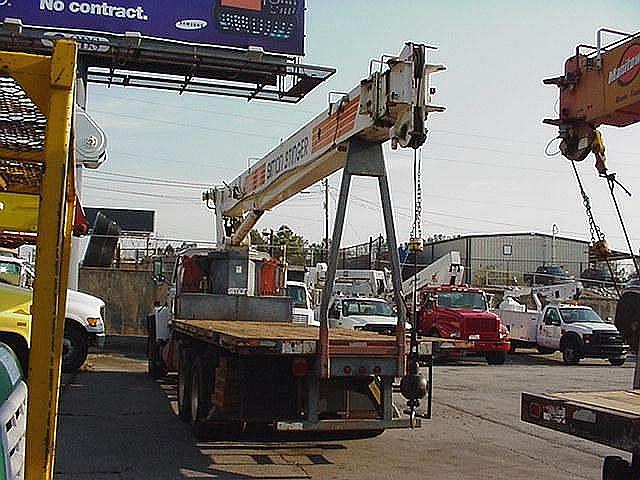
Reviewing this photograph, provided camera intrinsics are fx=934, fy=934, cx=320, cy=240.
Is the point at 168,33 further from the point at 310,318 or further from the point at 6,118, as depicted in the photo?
the point at 6,118

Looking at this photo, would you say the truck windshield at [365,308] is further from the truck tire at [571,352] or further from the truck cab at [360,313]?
the truck tire at [571,352]

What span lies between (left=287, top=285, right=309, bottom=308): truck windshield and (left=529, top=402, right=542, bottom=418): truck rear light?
15.5 meters

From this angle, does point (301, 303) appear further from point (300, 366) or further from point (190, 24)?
point (300, 366)

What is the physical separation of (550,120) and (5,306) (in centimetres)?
690

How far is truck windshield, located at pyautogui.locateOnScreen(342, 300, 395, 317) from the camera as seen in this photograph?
2569cm

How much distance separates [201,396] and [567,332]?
19311 millimetres

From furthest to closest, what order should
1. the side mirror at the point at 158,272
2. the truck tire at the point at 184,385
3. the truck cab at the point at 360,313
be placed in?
the truck cab at the point at 360,313, the side mirror at the point at 158,272, the truck tire at the point at 184,385

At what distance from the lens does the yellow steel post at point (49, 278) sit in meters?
3.40

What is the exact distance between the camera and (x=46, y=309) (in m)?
3.39

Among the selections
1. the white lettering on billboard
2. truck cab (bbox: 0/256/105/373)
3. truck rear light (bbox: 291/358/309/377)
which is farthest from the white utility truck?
truck rear light (bbox: 291/358/309/377)

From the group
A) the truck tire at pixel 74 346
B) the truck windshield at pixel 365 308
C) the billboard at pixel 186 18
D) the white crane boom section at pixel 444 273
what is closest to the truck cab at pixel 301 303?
the truck windshield at pixel 365 308

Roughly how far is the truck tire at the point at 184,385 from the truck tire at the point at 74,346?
→ 4.72 m

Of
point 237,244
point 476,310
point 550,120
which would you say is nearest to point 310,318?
point 237,244

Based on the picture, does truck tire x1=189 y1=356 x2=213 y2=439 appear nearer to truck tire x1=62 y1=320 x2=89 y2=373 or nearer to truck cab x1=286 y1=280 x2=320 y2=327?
truck tire x1=62 y1=320 x2=89 y2=373
